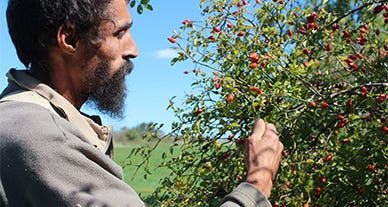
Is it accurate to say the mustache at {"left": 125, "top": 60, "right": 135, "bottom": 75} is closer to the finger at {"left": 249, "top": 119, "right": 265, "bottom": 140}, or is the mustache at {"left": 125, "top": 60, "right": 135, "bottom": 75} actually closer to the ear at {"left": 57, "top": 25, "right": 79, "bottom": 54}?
the ear at {"left": 57, "top": 25, "right": 79, "bottom": 54}

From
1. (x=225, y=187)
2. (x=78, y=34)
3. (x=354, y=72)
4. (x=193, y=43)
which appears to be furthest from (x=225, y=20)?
(x=78, y=34)

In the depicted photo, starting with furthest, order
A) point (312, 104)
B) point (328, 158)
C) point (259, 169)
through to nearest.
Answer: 1. point (328, 158)
2. point (312, 104)
3. point (259, 169)

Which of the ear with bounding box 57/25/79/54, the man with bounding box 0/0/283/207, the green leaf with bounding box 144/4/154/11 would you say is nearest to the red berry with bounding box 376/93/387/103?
the green leaf with bounding box 144/4/154/11

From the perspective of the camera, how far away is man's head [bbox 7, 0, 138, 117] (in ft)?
4.99

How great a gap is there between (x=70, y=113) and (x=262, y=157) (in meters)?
0.42

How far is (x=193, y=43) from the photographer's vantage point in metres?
3.74

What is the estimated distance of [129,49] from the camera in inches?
63.9

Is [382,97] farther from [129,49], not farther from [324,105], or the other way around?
[129,49]

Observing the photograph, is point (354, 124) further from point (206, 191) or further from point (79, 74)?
point (79, 74)

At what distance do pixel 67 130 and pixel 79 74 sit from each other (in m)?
0.22

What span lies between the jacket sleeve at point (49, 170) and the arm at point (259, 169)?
0.67ft

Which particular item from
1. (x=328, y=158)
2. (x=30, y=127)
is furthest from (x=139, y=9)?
(x=30, y=127)

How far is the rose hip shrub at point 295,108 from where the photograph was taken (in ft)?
9.76

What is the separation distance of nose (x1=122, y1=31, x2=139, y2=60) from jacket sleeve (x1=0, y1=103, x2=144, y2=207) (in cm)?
33
